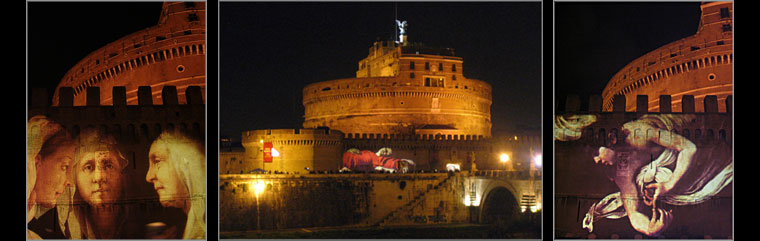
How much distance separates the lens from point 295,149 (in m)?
16.5

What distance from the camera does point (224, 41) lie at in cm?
1179

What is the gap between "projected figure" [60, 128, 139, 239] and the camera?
1011cm

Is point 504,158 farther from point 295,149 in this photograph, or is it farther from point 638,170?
point 638,170

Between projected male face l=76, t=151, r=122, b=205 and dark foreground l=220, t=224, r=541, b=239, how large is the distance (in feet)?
9.57

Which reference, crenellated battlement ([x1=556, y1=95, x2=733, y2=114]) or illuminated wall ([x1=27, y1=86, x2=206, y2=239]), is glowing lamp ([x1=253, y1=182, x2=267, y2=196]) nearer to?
illuminated wall ([x1=27, y1=86, x2=206, y2=239])

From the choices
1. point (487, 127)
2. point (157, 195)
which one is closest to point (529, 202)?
point (487, 127)

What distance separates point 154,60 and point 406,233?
6.12m

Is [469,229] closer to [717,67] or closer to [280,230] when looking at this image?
[280,230]

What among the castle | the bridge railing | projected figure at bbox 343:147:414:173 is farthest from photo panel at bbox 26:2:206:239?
the bridge railing

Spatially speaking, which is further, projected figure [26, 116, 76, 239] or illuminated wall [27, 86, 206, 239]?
illuminated wall [27, 86, 206, 239]

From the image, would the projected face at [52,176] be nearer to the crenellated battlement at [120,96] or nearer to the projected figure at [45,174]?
the projected figure at [45,174]

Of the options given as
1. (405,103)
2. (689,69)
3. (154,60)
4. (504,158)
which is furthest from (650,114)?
(405,103)

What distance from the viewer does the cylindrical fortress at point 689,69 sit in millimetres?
10547

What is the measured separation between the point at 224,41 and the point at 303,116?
6.36 m
